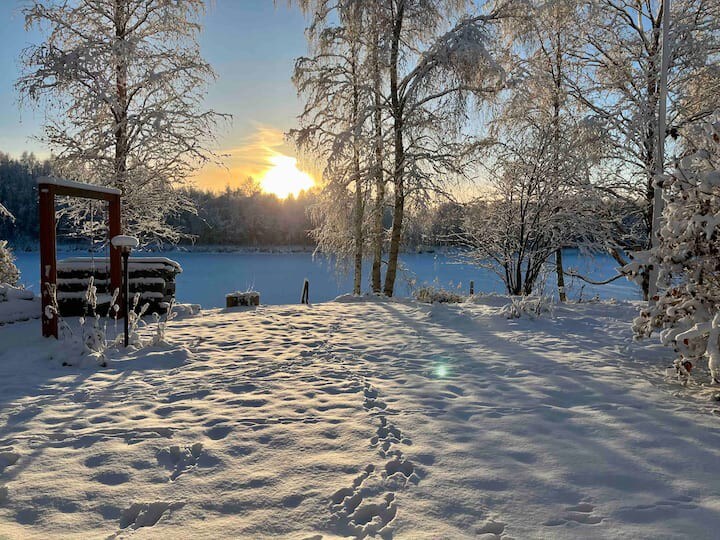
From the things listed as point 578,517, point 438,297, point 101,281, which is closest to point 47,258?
point 101,281

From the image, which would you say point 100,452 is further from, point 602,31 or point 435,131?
point 602,31

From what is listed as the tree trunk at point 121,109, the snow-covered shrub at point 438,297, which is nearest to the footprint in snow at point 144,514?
the snow-covered shrub at point 438,297

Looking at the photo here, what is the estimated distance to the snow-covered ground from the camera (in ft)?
7.11

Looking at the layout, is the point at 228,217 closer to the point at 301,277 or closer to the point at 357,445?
the point at 301,277

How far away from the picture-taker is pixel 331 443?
2.99 metres

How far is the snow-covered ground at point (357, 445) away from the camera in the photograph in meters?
2.17

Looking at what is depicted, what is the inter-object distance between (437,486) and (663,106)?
25.3 feet

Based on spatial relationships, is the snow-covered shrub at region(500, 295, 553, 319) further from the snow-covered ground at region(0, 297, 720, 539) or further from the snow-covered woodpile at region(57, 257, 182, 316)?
the snow-covered woodpile at region(57, 257, 182, 316)

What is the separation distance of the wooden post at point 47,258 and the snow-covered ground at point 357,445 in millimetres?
550

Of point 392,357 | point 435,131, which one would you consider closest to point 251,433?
point 392,357

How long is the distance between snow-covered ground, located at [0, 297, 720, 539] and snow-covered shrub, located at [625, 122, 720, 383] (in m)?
0.58

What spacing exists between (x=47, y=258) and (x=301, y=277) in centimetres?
2807

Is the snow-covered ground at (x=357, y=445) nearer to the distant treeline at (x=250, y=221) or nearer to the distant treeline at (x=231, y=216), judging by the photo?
the distant treeline at (x=231, y=216)

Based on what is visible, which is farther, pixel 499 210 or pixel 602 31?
pixel 499 210
